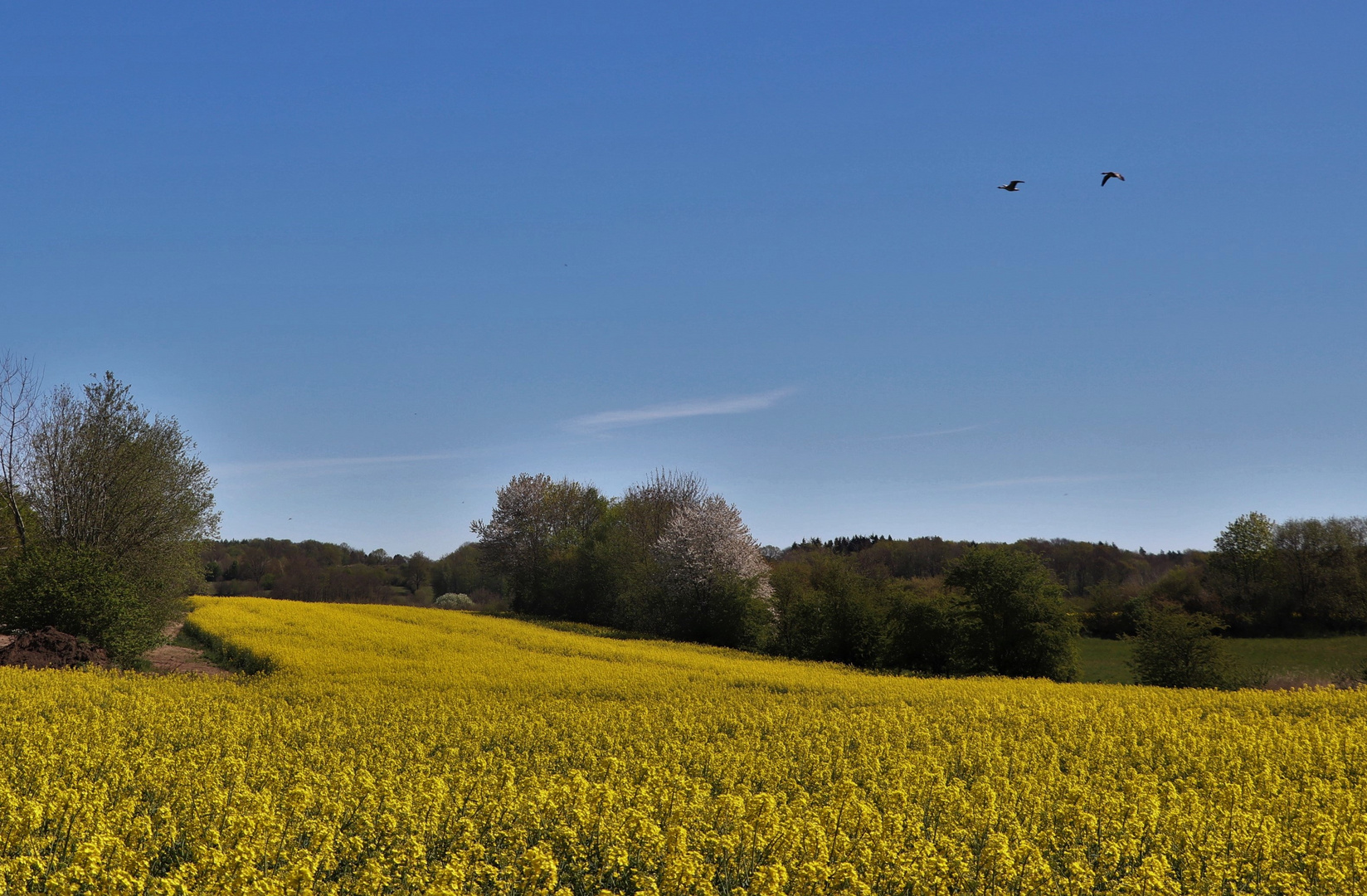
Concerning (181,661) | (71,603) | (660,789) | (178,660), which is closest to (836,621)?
(181,661)

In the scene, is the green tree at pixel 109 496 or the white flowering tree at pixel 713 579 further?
the white flowering tree at pixel 713 579

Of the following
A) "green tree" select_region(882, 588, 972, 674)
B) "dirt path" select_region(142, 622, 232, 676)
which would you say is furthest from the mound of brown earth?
"green tree" select_region(882, 588, 972, 674)

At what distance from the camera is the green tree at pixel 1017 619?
36.2 m

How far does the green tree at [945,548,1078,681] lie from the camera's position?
3619 cm

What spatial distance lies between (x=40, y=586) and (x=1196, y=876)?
33.3 meters

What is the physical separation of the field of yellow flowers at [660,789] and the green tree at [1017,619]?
12602 mm

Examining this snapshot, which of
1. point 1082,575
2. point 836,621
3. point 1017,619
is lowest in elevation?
point 836,621

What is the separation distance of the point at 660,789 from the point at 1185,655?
102 feet

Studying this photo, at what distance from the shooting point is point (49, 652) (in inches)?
1017

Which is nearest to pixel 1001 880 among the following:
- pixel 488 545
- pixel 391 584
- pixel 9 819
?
pixel 9 819

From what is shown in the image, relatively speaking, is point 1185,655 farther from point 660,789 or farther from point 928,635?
point 660,789

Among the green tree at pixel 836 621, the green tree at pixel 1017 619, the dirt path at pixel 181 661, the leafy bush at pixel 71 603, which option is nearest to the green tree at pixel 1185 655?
the green tree at pixel 1017 619

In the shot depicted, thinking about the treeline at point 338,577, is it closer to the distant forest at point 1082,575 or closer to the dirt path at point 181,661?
the distant forest at point 1082,575

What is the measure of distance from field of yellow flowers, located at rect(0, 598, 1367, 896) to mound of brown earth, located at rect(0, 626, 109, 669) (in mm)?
4226
